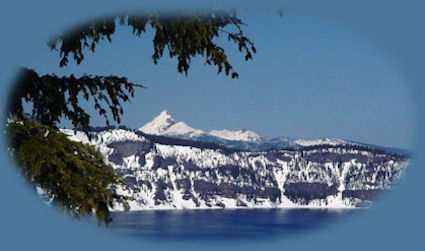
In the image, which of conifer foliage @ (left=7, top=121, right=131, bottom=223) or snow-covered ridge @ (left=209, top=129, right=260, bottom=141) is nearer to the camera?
conifer foliage @ (left=7, top=121, right=131, bottom=223)

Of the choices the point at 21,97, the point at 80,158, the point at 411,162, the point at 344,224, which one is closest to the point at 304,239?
the point at 344,224

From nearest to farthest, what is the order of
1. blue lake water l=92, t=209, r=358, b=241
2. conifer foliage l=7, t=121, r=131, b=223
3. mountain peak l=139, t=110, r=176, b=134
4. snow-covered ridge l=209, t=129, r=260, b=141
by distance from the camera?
conifer foliage l=7, t=121, r=131, b=223 → blue lake water l=92, t=209, r=358, b=241 → mountain peak l=139, t=110, r=176, b=134 → snow-covered ridge l=209, t=129, r=260, b=141

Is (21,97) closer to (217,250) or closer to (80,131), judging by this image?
(80,131)

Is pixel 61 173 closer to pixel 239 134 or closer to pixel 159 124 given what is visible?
pixel 159 124

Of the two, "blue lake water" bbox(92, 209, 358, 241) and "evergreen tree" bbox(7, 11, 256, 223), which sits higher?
"evergreen tree" bbox(7, 11, 256, 223)

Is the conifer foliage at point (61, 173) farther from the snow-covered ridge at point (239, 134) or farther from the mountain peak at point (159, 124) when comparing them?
the snow-covered ridge at point (239, 134)

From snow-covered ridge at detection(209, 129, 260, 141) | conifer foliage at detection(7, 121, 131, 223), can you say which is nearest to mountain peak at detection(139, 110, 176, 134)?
snow-covered ridge at detection(209, 129, 260, 141)

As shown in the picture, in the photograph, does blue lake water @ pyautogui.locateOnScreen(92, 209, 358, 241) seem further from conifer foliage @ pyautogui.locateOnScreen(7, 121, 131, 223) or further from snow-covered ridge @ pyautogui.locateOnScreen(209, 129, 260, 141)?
snow-covered ridge @ pyautogui.locateOnScreen(209, 129, 260, 141)

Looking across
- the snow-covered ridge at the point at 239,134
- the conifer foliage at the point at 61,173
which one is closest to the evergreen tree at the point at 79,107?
the conifer foliage at the point at 61,173

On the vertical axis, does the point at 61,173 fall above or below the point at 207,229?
above

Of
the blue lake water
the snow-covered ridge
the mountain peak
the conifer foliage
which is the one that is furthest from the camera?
the snow-covered ridge

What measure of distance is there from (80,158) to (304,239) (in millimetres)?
3106

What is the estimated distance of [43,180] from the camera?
736 centimetres

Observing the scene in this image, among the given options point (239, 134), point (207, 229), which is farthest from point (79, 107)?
point (207, 229)
